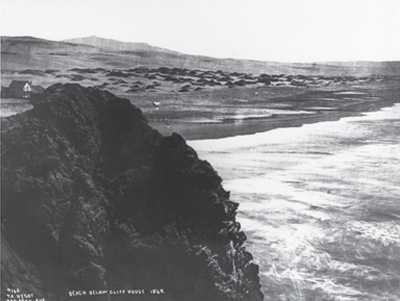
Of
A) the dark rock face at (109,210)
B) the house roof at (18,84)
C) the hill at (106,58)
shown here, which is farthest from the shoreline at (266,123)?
the house roof at (18,84)

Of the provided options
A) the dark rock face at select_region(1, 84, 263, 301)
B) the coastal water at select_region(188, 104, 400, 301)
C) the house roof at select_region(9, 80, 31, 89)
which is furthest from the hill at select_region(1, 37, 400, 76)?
the coastal water at select_region(188, 104, 400, 301)

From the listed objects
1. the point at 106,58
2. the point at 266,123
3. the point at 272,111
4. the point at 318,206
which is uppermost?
the point at 106,58

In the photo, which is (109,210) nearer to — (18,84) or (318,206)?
(18,84)

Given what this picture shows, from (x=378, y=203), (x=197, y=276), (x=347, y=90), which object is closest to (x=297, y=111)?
(x=347, y=90)

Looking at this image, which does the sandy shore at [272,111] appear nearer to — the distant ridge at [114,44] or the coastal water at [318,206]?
the coastal water at [318,206]

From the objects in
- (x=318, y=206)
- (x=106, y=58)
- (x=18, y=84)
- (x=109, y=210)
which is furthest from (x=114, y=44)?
(x=318, y=206)

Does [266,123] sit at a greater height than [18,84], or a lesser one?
lesser
